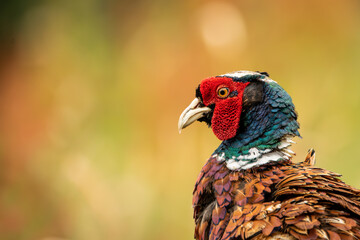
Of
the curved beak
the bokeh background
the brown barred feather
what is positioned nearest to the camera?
the brown barred feather

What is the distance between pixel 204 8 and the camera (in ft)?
11.6

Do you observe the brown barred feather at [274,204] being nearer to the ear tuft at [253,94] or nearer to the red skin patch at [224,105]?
the red skin patch at [224,105]

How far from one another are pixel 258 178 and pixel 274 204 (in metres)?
0.14

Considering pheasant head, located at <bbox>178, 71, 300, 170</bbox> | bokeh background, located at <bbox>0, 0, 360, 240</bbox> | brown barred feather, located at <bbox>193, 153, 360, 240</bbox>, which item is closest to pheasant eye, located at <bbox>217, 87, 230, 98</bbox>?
pheasant head, located at <bbox>178, 71, 300, 170</bbox>

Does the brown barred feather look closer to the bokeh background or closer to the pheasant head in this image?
the pheasant head

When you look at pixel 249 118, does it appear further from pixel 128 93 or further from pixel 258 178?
pixel 128 93

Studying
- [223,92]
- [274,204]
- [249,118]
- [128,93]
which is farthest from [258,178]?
[128,93]

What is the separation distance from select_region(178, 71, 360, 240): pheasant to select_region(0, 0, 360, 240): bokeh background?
5.13 ft

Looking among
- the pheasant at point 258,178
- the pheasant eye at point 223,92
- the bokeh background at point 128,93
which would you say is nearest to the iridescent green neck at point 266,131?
the pheasant at point 258,178

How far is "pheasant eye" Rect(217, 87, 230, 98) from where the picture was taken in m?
1.72

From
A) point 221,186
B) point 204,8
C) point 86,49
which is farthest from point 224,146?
point 86,49

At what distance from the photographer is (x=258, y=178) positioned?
1606 millimetres

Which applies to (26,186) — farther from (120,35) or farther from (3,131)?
(120,35)

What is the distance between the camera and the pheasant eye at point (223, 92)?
1.72 meters
